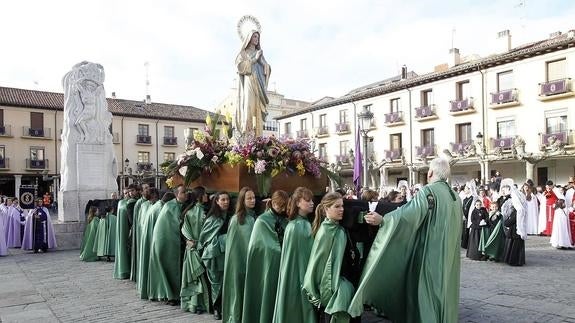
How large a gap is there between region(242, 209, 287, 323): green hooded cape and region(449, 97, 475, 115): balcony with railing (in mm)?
31608

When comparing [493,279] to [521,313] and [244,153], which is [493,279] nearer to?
[521,313]

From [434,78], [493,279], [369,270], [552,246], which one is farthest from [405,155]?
[369,270]

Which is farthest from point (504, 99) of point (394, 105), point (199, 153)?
point (199, 153)

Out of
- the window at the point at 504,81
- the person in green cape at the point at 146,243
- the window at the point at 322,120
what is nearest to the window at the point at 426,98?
the window at the point at 504,81

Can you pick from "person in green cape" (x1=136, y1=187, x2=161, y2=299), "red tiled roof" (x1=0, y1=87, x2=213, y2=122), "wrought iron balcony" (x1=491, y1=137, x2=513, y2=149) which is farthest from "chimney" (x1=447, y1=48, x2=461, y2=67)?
"person in green cape" (x1=136, y1=187, x2=161, y2=299)

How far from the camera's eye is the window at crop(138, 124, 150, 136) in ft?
167

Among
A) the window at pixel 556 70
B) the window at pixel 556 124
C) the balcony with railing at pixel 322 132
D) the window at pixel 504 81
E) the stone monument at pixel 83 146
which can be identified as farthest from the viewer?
the balcony with railing at pixel 322 132

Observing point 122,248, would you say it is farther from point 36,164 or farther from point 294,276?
point 36,164

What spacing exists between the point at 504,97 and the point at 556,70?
3486mm

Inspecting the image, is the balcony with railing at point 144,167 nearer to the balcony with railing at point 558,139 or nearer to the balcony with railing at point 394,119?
the balcony with railing at point 394,119

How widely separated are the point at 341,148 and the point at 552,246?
31227mm

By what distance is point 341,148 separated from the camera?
44906 mm

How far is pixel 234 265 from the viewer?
6.06 metres

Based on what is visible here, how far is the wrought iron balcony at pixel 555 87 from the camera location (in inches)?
1121
